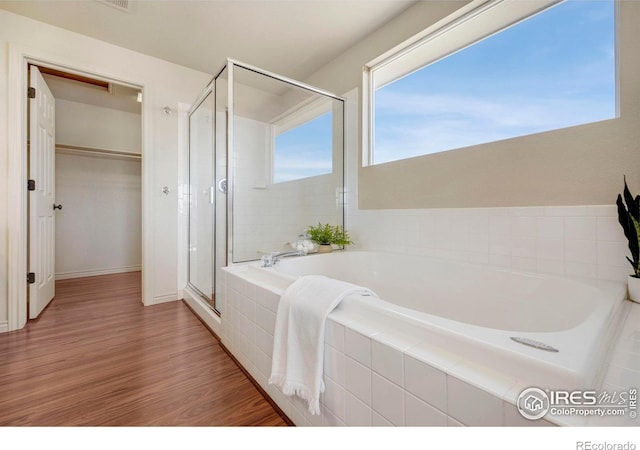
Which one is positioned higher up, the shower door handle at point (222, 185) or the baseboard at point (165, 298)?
the shower door handle at point (222, 185)

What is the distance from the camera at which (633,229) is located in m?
1.09

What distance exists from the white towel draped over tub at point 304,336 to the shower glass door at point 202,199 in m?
1.30

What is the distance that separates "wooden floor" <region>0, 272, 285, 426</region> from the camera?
1169 millimetres

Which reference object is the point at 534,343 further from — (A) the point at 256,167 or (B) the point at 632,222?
(A) the point at 256,167

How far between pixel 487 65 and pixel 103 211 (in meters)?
4.86

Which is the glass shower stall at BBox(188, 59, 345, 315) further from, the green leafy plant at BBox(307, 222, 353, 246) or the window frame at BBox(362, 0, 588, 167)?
the window frame at BBox(362, 0, 588, 167)

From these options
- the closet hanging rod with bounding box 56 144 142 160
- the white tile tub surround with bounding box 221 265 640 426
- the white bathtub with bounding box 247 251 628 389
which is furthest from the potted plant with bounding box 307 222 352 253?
the closet hanging rod with bounding box 56 144 142 160

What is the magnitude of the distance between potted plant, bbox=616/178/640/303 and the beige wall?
0.51 ft

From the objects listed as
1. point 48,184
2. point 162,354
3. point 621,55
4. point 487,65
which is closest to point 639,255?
point 621,55

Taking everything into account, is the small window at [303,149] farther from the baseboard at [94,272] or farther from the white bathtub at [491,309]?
the baseboard at [94,272]
